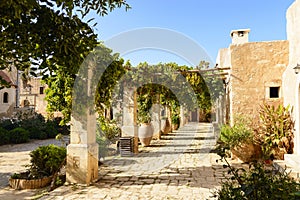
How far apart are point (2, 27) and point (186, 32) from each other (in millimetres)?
6480

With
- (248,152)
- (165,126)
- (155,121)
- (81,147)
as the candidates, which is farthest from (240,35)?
A: (81,147)

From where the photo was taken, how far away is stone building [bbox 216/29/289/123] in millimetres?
6746

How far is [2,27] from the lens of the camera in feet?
5.73

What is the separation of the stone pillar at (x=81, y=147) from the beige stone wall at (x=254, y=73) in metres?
4.35

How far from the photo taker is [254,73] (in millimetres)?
6895

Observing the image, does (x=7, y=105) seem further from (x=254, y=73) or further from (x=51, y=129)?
(x=254, y=73)

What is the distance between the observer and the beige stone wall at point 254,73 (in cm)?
675

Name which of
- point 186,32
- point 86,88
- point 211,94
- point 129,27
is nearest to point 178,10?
point 186,32

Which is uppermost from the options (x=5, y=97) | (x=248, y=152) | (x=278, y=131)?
(x=5, y=97)

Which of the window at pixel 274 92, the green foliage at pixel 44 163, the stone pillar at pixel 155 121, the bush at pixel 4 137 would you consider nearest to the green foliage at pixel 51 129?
the bush at pixel 4 137

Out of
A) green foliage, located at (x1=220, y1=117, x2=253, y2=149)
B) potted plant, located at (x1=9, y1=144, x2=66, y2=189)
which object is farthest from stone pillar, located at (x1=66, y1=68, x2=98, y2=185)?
green foliage, located at (x1=220, y1=117, x2=253, y2=149)

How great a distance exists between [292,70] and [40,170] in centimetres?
650

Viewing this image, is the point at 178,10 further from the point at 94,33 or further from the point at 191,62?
the point at 94,33

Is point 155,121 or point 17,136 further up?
point 155,121
